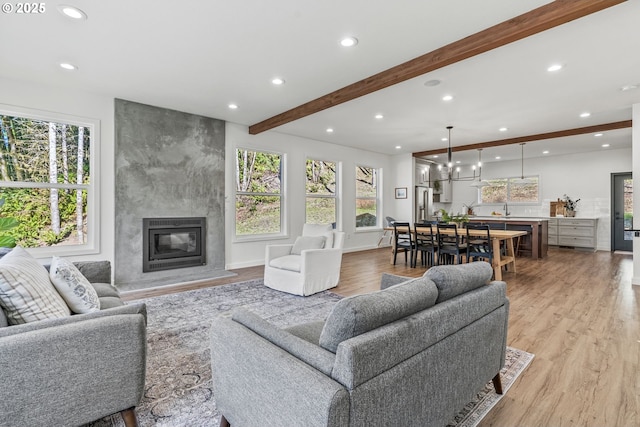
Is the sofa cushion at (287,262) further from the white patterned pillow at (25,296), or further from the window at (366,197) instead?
the window at (366,197)

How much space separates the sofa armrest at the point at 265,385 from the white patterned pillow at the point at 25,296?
86cm

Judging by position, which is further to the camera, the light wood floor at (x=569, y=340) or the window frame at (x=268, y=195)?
the window frame at (x=268, y=195)

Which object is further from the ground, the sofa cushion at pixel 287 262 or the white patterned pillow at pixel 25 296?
the white patterned pillow at pixel 25 296

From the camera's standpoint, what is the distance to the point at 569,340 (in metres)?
2.65

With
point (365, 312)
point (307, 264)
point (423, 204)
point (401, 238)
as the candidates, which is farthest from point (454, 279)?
point (423, 204)

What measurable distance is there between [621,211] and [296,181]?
26.6 ft

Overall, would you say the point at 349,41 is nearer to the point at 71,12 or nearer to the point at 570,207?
the point at 71,12

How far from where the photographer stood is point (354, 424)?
0.94 meters

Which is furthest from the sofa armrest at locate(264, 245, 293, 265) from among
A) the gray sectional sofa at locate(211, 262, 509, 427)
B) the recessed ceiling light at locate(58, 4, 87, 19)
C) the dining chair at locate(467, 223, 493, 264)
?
the recessed ceiling light at locate(58, 4, 87, 19)

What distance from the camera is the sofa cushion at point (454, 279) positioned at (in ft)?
4.82

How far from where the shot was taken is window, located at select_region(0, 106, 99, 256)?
379cm

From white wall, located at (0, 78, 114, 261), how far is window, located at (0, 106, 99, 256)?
9 centimetres

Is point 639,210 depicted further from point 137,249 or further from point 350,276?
point 137,249

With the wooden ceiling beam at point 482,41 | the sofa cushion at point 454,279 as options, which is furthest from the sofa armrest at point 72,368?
the wooden ceiling beam at point 482,41
